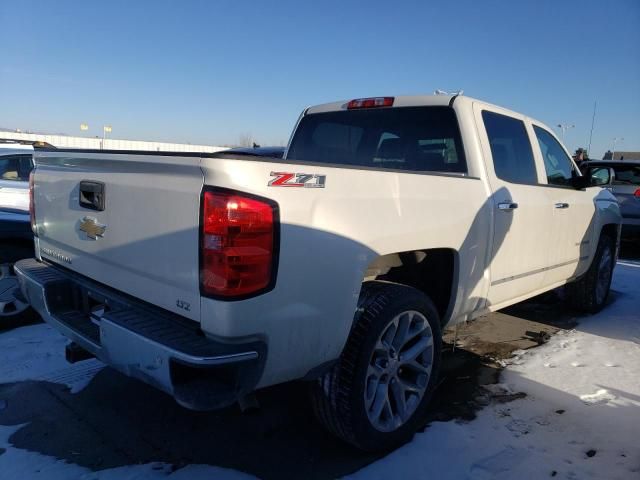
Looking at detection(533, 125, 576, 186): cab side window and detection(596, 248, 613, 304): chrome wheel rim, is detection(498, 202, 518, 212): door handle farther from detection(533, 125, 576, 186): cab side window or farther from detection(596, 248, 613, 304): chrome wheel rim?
detection(596, 248, 613, 304): chrome wheel rim

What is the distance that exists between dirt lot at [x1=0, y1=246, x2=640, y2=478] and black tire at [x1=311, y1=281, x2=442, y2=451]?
0.17 metres

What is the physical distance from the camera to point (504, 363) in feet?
12.4

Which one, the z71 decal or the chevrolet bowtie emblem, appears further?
the chevrolet bowtie emblem

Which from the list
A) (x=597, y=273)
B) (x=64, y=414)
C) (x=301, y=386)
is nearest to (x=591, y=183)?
(x=597, y=273)

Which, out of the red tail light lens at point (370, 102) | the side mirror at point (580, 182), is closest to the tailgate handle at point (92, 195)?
the red tail light lens at point (370, 102)

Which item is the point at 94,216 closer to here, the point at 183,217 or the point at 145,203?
the point at 145,203

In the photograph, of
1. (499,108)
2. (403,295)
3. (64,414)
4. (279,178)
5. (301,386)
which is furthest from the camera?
(499,108)

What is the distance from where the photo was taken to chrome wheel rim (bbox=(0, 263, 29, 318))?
13.4ft

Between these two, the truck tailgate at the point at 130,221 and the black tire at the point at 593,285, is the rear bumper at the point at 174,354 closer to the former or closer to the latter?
the truck tailgate at the point at 130,221

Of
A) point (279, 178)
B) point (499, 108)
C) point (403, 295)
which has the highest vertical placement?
point (499, 108)

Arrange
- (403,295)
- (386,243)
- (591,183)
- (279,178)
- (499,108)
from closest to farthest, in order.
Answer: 1. (279,178)
2. (386,243)
3. (403,295)
4. (499,108)
5. (591,183)

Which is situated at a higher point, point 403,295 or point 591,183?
point 591,183

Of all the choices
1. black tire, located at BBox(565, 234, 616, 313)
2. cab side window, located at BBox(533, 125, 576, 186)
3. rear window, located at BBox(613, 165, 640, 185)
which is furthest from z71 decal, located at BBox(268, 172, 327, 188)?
rear window, located at BBox(613, 165, 640, 185)

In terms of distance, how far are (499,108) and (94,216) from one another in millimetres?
2908
